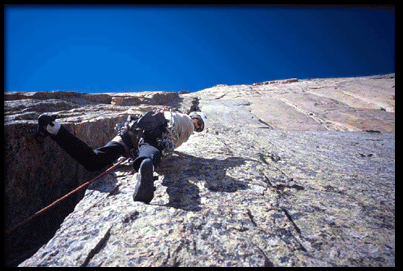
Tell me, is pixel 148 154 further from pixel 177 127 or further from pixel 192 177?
pixel 177 127

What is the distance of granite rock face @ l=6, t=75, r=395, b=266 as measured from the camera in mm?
958

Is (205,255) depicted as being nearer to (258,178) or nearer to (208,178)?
(208,178)

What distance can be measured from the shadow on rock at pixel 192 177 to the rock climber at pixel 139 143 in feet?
0.71

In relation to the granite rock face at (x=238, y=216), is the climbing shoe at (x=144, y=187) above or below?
above

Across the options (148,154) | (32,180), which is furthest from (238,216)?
(32,180)

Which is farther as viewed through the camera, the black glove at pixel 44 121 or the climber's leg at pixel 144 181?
the black glove at pixel 44 121

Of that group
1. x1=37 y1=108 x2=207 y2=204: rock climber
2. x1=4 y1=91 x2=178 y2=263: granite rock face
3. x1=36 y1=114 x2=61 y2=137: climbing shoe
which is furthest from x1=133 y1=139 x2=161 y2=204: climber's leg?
x1=4 y1=91 x2=178 y2=263: granite rock face

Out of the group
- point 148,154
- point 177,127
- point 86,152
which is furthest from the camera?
point 177,127

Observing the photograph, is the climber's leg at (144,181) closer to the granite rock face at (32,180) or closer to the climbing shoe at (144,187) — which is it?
the climbing shoe at (144,187)

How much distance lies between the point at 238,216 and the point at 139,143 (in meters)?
1.22

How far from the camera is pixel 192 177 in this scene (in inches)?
71.9

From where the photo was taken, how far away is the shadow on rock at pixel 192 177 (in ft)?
4.80

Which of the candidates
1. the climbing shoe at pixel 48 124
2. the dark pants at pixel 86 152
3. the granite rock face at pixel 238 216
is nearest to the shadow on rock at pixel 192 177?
the granite rock face at pixel 238 216

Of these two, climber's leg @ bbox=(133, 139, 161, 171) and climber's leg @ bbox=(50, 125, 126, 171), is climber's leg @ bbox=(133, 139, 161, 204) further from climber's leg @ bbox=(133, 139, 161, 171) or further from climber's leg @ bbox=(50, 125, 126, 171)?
climber's leg @ bbox=(50, 125, 126, 171)
